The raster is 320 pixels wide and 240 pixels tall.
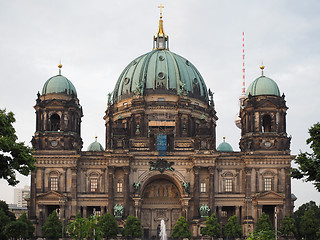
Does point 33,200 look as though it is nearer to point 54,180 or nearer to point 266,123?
point 54,180

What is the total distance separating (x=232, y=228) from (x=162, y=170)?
13.9 metres

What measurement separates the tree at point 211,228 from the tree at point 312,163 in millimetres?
37921

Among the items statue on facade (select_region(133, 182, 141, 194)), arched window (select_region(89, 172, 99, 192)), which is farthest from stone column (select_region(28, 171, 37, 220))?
statue on facade (select_region(133, 182, 141, 194))

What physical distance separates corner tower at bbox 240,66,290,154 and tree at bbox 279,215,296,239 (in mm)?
11168

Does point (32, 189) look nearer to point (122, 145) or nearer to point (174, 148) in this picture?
point (122, 145)

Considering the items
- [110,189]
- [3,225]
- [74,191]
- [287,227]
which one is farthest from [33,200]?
[287,227]

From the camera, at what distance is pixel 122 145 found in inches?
3708

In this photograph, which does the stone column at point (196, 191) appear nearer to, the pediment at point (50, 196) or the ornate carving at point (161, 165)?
the ornate carving at point (161, 165)

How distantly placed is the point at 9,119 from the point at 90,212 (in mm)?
49066

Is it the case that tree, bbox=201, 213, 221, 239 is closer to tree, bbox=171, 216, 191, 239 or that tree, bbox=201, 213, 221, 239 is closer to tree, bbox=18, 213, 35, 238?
tree, bbox=171, 216, 191, 239

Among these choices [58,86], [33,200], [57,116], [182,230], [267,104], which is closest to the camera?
[182,230]

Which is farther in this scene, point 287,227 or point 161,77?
point 161,77

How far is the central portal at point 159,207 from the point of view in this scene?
9756 centimetres

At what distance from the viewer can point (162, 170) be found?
9419cm
